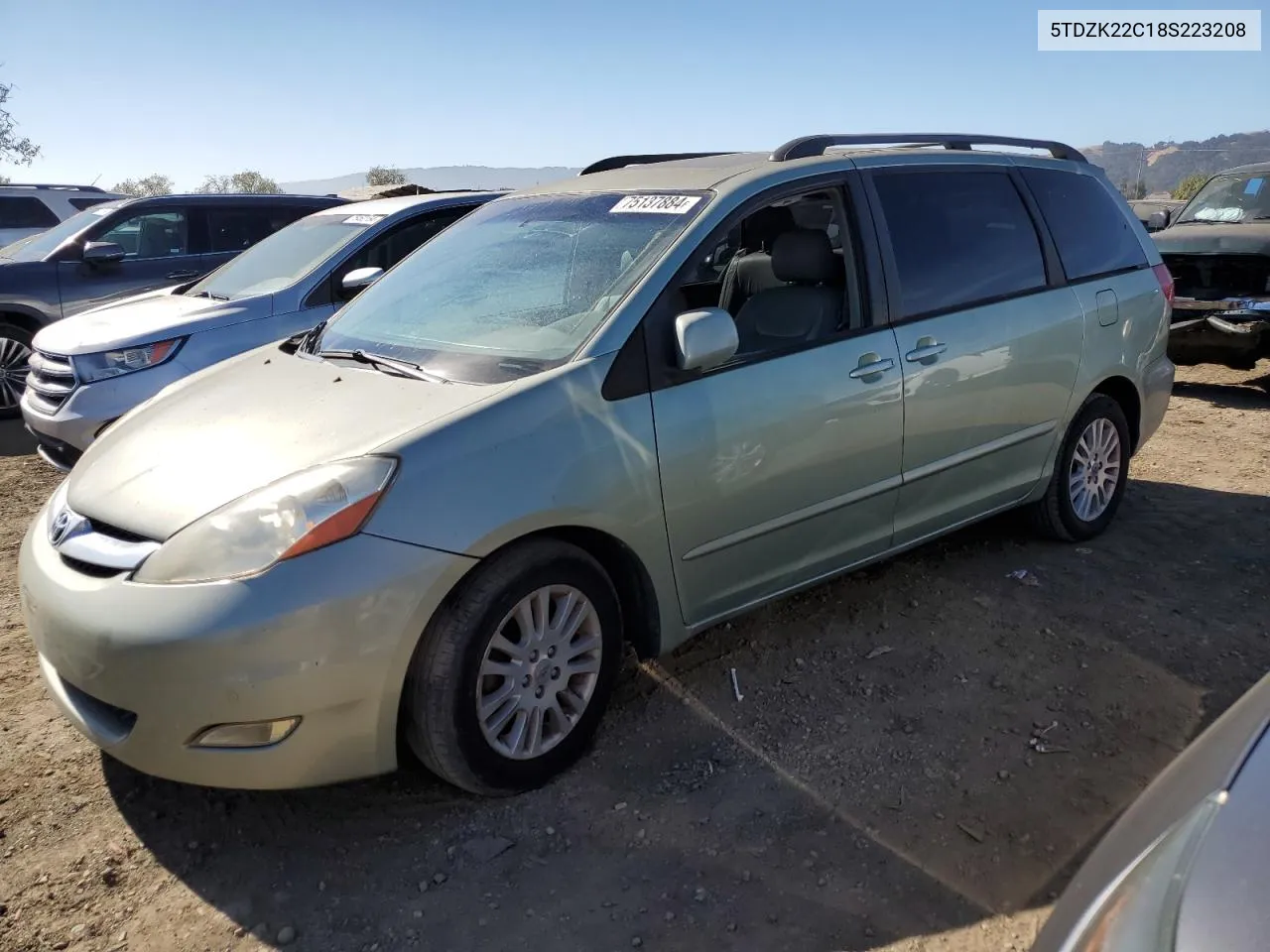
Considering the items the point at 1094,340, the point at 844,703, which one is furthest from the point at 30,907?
the point at 1094,340

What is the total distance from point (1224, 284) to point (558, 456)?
7702mm

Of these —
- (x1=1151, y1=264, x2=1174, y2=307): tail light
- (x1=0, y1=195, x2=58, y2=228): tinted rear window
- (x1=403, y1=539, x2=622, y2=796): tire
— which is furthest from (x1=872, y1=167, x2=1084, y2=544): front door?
(x1=0, y1=195, x2=58, y2=228): tinted rear window

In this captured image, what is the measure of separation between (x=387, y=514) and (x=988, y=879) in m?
1.81

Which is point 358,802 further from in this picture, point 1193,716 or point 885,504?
point 1193,716

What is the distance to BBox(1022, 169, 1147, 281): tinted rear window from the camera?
4469mm

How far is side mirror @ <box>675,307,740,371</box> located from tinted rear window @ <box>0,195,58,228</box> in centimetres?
1210

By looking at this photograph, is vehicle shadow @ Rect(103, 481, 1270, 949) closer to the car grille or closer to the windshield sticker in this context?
the windshield sticker

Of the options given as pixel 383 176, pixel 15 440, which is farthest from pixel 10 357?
pixel 383 176

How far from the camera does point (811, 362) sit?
134 inches

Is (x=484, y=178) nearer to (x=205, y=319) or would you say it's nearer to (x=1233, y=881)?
(x=205, y=319)

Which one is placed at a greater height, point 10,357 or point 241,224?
point 241,224

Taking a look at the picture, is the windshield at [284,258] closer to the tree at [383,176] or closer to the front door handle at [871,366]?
the front door handle at [871,366]

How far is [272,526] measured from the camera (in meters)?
2.46

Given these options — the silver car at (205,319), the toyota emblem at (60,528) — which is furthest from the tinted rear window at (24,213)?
the toyota emblem at (60,528)
